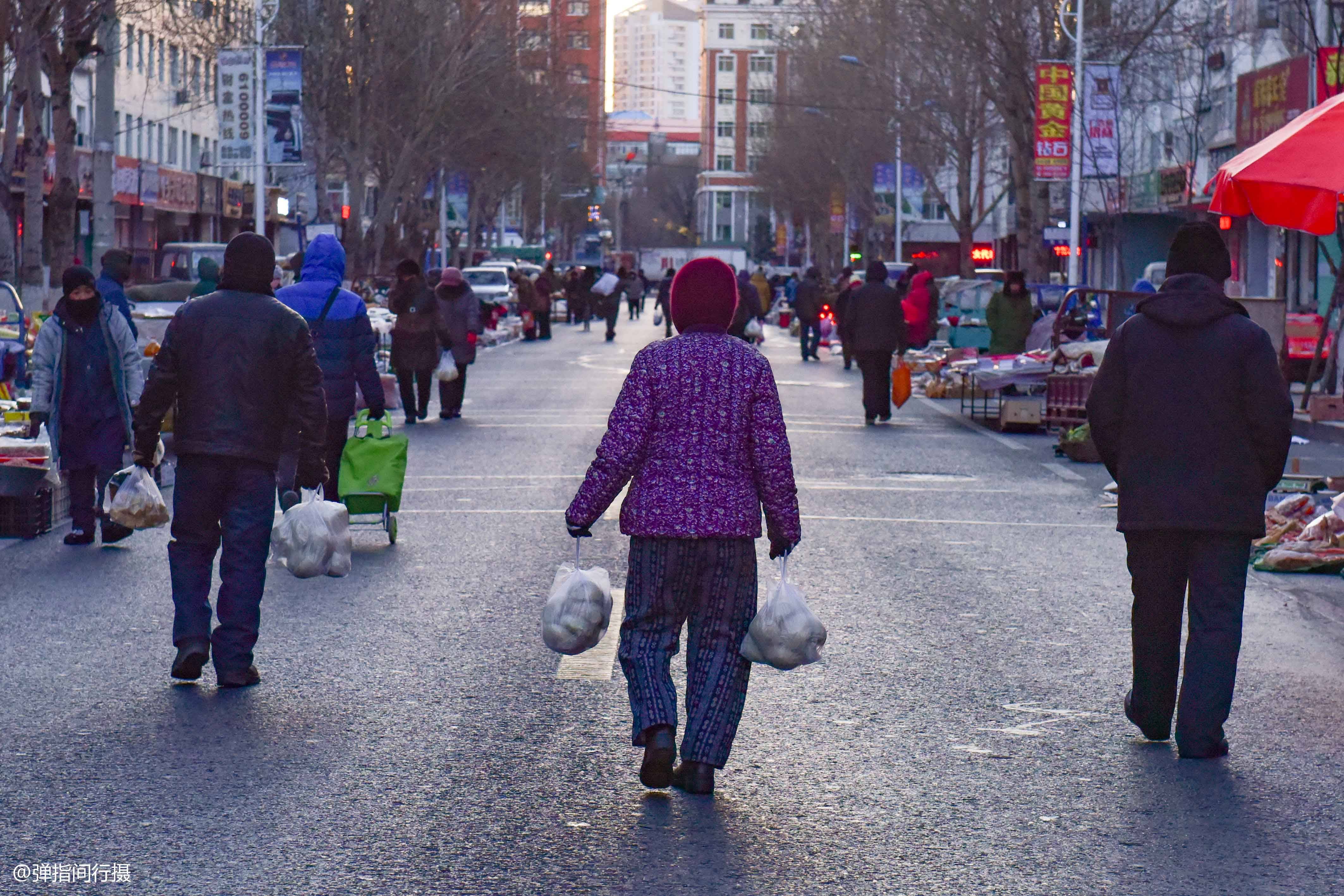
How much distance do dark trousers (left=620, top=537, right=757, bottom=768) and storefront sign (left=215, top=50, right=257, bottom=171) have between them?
34920 mm

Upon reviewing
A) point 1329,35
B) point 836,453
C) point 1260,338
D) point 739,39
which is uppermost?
point 739,39

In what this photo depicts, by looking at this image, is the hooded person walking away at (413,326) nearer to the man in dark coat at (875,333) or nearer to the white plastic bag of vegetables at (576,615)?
the man in dark coat at (875,333)

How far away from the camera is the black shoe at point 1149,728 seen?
6.95 m

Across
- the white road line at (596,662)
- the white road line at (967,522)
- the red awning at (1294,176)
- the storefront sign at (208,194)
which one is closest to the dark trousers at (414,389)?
the white road line at (967,522)

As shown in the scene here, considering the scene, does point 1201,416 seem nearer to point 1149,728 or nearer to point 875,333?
point 1149,728

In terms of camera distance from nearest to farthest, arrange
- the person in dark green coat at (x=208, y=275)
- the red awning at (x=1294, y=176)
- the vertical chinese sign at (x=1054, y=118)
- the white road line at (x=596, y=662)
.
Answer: the white road line at (x=596, y=662), the red awning at (x=1294, y=176), the person in dark green coat at (x=208, y=275), the vertical chinese sign at (x=1054, y=118)

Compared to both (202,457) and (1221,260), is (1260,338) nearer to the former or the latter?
(1221,260)

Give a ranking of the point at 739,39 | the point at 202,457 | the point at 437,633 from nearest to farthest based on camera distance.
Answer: the point at 202,457, the point at 437,633, the point at 739,39

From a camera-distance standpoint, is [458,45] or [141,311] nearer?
[141,311]

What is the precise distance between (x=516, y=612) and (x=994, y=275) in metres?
31.0

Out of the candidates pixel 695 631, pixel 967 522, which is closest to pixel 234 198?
pixel 967 522

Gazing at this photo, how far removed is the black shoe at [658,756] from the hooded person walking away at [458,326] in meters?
16.4

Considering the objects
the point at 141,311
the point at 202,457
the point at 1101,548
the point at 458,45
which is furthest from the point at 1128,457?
the point at 458,45

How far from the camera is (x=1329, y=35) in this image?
82.9 feet
